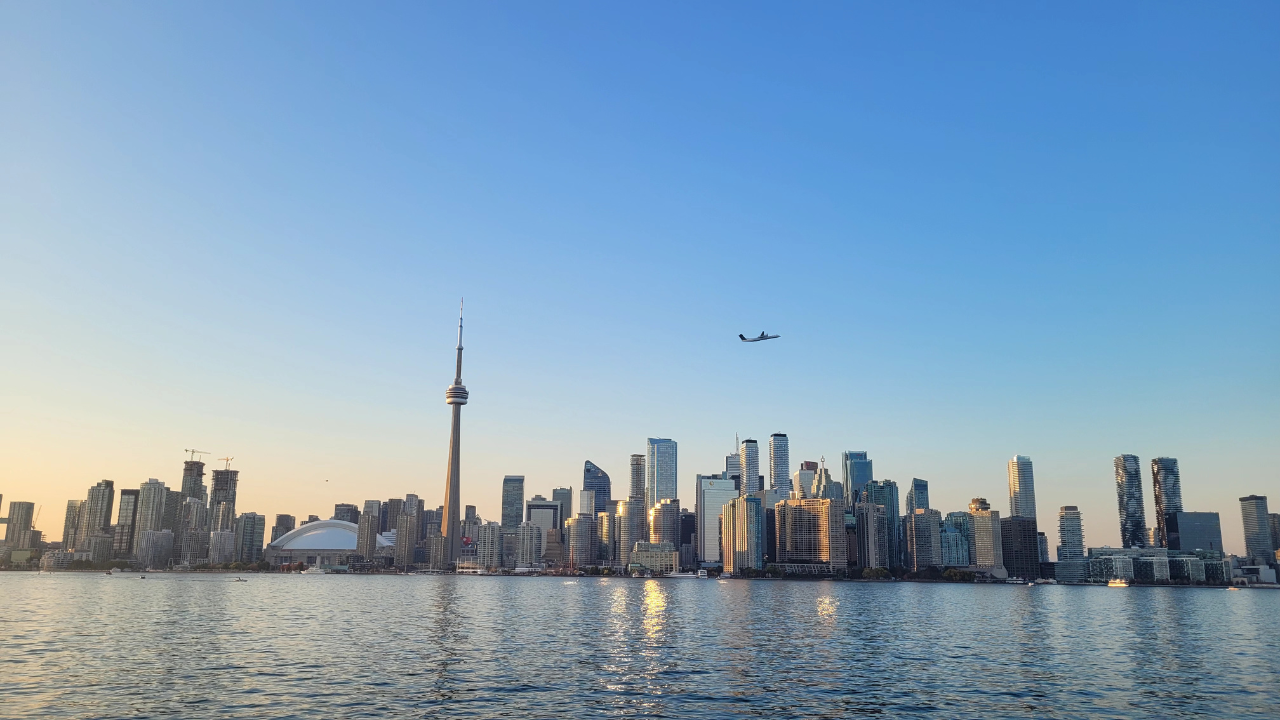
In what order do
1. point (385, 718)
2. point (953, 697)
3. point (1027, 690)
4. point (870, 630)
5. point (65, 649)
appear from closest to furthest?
point (385, 718) < point (953, 697) < point (1027, 690) < point (65, 649) < point (870, 630)

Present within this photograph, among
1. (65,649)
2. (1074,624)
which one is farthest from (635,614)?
(65,649)

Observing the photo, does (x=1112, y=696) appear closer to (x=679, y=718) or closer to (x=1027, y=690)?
(x=1027, y=690)

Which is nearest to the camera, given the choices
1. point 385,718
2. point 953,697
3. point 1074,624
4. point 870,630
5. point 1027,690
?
point 385,718

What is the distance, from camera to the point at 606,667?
73.4 metres

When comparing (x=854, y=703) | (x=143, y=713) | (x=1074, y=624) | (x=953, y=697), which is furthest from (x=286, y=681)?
(x=1074, y=624)

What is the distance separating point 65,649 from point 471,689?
47744 millimetres

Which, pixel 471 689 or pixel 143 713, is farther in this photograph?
pixel 471 689

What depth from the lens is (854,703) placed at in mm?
58469

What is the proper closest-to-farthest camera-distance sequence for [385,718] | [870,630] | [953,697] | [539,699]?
[385,718] < [539,699] < [953,697] < [870,630]

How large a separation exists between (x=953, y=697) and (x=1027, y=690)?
26.9 feet

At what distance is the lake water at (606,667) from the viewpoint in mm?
56031

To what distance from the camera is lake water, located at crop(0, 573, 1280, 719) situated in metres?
56.0

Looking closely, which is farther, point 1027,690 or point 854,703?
point 1027,690

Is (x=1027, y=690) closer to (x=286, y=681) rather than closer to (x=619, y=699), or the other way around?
(x=619, y=699)
